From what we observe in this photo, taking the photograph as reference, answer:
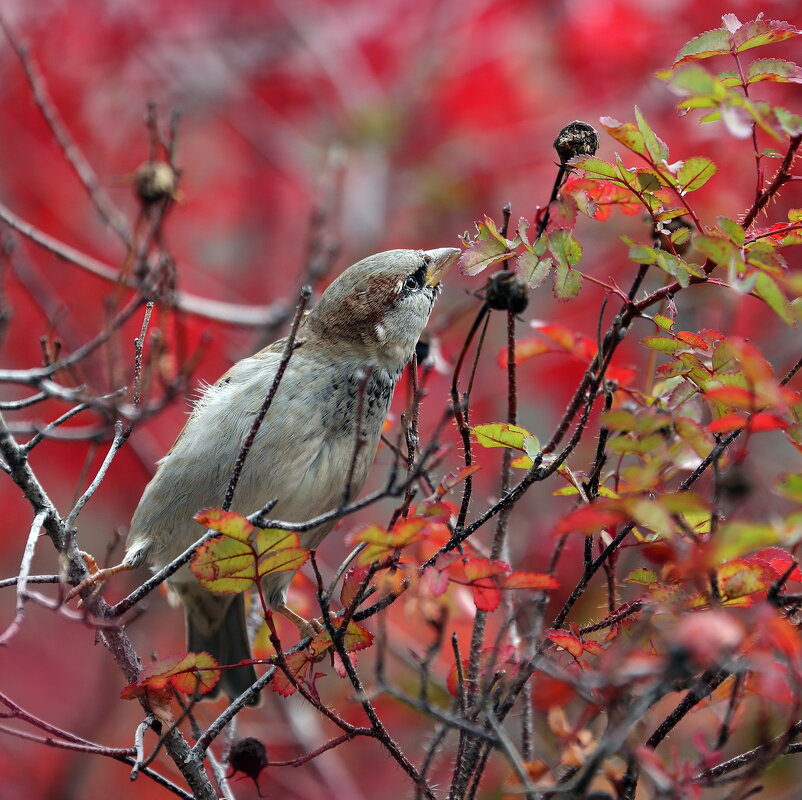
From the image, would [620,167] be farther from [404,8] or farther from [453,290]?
[404,8]

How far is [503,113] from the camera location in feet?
20.3

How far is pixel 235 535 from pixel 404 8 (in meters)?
5.40

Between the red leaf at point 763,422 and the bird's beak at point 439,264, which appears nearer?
the red leaf at point 763,422

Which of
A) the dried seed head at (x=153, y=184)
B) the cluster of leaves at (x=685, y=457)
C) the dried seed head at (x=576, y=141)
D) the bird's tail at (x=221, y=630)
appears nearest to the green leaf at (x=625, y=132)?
the cluster of leaves at (x=685, y=457)

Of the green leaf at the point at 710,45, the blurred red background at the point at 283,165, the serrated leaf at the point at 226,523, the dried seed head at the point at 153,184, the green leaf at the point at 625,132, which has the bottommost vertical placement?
the serrated leaf at the point at 226,523

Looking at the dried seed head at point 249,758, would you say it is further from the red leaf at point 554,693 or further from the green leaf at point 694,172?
the green leaf at point 694,172

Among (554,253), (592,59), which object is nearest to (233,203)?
(592,59)

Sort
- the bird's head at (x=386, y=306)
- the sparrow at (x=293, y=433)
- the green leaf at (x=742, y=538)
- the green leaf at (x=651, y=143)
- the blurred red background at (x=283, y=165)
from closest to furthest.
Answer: the green leaf at (x=742, y=538)
the green leaf at (x=651, y=143)
the sparrow at (x=293, y=433)
the bird's head at (x=386, y=306)
the blurred red background at (x=283, y=165)

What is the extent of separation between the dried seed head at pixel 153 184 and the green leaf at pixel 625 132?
6.80ft

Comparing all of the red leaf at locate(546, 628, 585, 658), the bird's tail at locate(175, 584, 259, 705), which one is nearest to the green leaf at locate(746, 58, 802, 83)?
the red leaf at locate(546, 628, 585, 658)

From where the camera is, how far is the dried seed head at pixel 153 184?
11.2 ft

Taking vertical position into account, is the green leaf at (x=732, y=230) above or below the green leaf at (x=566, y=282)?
below

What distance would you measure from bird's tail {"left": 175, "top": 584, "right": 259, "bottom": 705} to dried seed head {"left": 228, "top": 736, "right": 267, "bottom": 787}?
1425mm

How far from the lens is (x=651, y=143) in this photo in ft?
5.79
